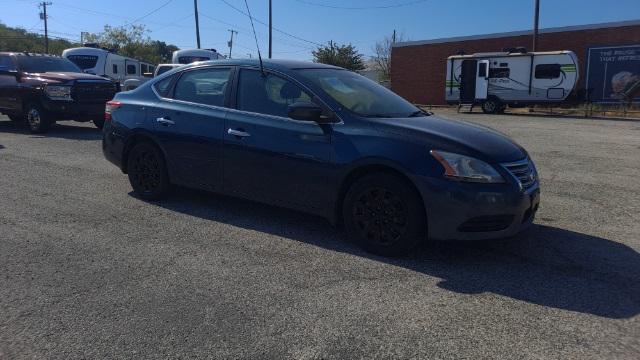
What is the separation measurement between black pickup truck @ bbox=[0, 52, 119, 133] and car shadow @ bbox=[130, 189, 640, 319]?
8.16 m

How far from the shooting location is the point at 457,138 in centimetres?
457

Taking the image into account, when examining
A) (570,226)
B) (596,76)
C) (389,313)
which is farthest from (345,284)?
(596,76)

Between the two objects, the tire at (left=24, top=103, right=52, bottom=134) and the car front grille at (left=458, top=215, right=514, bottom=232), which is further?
the tire at (left=24, top=103, right=52, bottom=134)

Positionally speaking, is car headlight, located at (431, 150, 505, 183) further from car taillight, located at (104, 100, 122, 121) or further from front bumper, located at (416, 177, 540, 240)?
car taillight, located at (104, 100, 122, 121)

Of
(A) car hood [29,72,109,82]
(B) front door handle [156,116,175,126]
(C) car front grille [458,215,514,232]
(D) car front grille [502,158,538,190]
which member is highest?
(A) car hood [29,72,109,82]

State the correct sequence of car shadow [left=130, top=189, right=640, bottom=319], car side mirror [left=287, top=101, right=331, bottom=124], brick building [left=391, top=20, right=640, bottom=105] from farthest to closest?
brick building [left=391, top=20, right=640, bottom=105]
car side mirror [left=287, top=101, right=331, bottom=124]
car shadow [left=130, top=189, right=640, bottom=319]

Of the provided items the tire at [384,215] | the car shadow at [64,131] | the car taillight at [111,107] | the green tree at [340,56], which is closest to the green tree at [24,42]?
the green tree at [340,56]

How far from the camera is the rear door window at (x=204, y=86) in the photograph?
19.1 feet

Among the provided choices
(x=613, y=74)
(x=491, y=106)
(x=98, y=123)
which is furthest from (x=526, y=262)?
(x=613, y=74)

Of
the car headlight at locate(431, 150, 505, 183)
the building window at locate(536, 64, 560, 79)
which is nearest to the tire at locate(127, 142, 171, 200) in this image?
the car headlight at locate(431, 150, 505, 183)

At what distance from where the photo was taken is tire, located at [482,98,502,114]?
27.7 meters

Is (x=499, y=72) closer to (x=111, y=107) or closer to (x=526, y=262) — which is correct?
(x=111, y=107)

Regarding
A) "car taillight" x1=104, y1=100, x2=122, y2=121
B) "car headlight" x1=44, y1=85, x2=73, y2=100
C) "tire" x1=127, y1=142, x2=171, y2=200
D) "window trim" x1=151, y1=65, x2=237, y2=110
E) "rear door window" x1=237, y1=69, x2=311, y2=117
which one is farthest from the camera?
"car headlight" x1=44, y1=85, x2=73, y2=100

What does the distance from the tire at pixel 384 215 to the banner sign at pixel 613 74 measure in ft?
95.1
